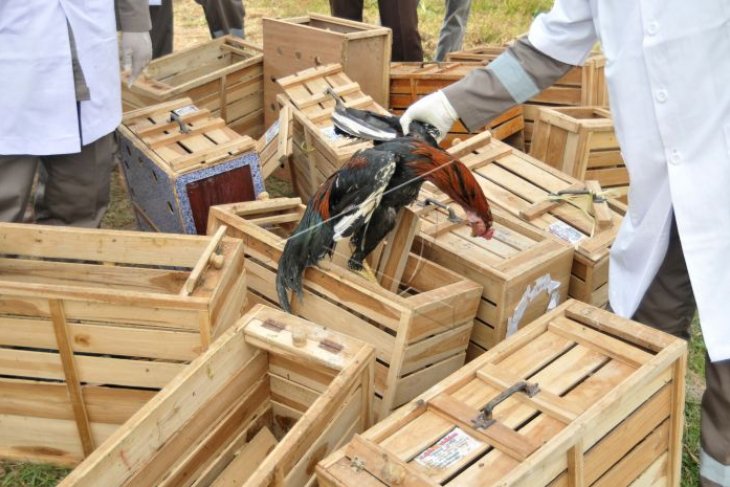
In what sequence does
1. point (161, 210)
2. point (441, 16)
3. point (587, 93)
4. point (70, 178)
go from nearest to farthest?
point (70, 178) → point (161, 210) → point (587, 93) → point (441, 16)

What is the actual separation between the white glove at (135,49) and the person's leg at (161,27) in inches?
85.5

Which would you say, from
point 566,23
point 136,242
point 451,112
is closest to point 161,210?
point 136,242

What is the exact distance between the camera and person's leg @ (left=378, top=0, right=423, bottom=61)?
22.0 ft

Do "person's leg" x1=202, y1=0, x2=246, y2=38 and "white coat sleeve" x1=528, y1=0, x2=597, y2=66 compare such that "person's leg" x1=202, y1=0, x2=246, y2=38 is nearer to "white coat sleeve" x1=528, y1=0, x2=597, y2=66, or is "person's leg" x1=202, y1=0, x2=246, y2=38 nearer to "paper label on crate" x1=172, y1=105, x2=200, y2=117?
"paper label on crate" x1=172, y1=105, x2=200, y2=117

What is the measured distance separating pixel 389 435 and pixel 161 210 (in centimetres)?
249

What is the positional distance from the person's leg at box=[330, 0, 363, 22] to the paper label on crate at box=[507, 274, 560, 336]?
4.27 m

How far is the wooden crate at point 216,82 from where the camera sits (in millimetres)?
5438

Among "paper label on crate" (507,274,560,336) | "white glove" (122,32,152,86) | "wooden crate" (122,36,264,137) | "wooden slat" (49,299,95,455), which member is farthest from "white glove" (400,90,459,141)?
"wooden crate" (122,36,264,137)

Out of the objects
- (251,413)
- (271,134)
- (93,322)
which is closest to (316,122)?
(271,134)

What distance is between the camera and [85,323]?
2961 mm

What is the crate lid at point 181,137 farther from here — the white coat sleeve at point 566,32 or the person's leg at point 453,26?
the person's leg at point 453,26

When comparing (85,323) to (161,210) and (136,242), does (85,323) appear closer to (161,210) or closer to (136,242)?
(136,242)

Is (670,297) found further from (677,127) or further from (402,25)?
(402,25)

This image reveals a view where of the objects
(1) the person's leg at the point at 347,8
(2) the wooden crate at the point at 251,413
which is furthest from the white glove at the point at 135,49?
(1) the person's leg at the point at 347,8
